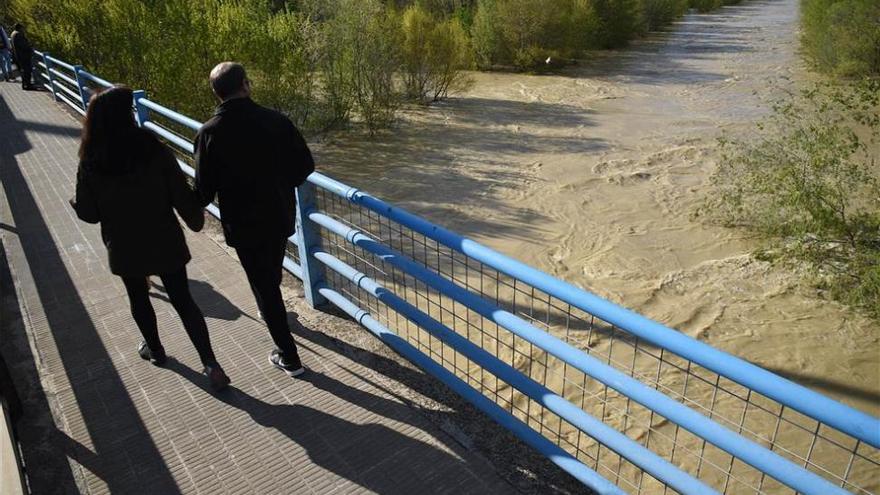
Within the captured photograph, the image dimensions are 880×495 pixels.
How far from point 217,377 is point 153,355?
0.55 metres

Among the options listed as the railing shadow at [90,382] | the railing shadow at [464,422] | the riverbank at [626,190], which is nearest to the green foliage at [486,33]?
the riverbank at [626,190]

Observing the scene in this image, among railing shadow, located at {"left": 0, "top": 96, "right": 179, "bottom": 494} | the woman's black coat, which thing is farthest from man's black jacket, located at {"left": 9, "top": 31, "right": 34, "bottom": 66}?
the woman's black coat

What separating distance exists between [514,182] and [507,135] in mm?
3725

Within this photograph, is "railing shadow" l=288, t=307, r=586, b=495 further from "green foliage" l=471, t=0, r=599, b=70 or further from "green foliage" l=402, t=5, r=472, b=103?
"green foliage" l=471, t=0, r=599, b=70

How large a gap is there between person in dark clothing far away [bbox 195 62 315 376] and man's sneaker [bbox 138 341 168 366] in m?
0.89

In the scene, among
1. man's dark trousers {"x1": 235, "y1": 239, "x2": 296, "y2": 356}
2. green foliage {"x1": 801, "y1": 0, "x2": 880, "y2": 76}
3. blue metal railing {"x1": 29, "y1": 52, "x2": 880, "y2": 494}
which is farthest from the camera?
green foliage {"x1": 801, "y1": 0, "x2": 880, "y2": 76}

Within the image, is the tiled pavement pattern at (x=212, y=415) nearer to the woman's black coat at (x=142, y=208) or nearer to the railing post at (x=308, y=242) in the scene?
the railing post at (x=308, y=242)

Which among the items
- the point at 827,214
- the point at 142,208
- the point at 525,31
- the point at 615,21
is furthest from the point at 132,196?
the point at 615,21

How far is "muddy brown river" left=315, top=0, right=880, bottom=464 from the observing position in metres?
7.02

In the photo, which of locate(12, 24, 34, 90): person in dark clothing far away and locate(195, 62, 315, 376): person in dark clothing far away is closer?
locate(195, 62, 315, 376): person in dark clothing far away

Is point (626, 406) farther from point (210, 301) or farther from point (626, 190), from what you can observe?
point (626, 190)

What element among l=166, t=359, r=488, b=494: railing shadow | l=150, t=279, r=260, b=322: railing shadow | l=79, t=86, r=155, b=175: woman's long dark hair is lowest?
l=150, t=279, r=260, b=322: railing shadow

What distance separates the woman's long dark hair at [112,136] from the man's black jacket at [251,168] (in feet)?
0.91

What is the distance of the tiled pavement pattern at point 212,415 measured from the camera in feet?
9.31
